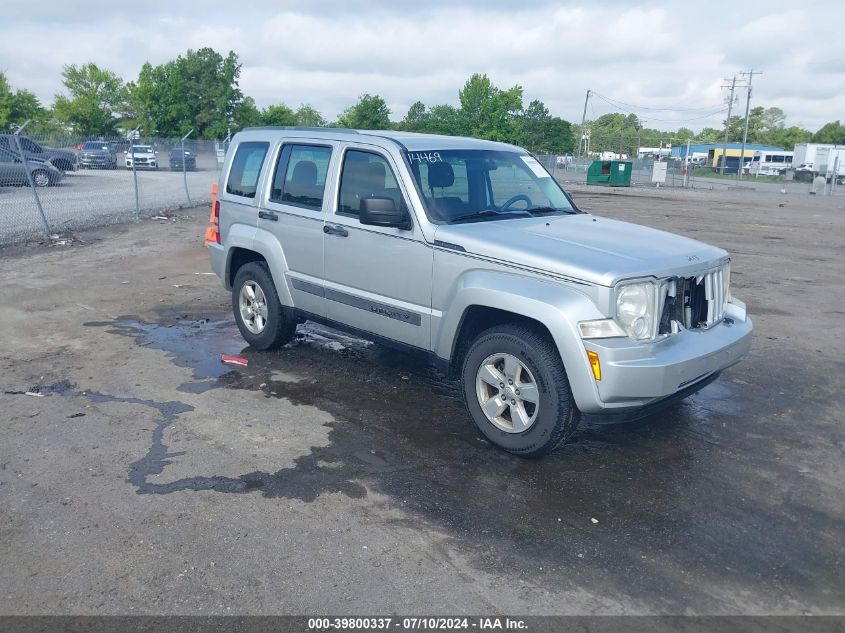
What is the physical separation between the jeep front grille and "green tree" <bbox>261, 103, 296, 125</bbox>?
226 feet

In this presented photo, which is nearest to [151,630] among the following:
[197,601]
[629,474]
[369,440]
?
[197,601]

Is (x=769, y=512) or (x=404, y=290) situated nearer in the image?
(x=769, y=512)

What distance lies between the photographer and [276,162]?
6.59 metres

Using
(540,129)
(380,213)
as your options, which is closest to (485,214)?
(380,213)

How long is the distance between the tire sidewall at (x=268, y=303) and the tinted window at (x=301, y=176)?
719 millimetres

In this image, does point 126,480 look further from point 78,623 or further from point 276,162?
point 276,162

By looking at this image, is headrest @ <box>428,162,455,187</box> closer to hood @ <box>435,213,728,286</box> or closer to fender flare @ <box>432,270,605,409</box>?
hood @ <box>435,213,728,286</box>

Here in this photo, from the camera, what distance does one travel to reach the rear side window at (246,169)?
6.79m

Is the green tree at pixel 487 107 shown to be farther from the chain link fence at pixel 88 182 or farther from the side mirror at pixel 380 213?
the side mirror at pixel 380 213

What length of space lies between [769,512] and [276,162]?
4.76 meters

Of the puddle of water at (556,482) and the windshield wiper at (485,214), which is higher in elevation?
the windshield wiper at (485,214)

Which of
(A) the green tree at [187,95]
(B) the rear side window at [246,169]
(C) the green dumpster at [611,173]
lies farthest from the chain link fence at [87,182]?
(A) the green tree at [187,95]

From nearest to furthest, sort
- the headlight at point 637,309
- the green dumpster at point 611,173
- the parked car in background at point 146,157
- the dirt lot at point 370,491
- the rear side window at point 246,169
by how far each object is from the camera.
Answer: the dirt lot at point 370,491 < the headlight at point 637,309 < the rear side window at point 246,169 < the parked car in background at point 146,157 < the green dumpster at point 611,173

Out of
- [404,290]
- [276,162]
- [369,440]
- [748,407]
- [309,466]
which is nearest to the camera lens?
[309,466]
